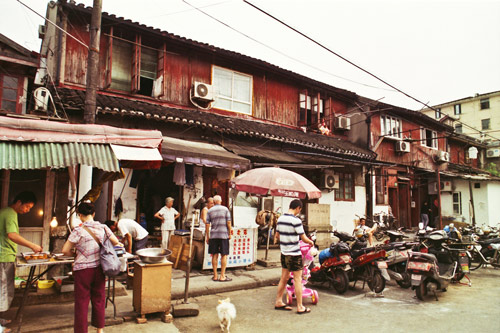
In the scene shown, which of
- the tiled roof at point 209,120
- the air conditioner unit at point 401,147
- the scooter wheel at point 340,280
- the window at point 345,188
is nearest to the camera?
the scooter wheel at point 340,280

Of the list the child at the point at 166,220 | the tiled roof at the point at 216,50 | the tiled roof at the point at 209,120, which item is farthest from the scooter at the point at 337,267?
the tiled roof at the point at 216,50

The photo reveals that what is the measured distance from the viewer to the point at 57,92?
359 inches

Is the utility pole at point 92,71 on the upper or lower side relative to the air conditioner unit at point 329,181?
upper

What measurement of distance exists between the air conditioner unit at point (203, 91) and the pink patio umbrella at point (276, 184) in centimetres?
543

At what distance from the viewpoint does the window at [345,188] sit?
16953 mm

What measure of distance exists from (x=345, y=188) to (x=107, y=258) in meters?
14.8

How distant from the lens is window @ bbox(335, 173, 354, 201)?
17.0 m

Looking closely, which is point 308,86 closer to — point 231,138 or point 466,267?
point 231,138

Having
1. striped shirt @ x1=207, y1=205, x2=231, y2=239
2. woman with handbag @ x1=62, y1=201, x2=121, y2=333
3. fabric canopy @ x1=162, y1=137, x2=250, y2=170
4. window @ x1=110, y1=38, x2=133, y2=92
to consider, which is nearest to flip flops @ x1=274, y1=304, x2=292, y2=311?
striped shirt @ x1=207, y1=205, x2=231, y2=239

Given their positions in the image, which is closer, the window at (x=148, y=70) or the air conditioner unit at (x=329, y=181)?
the window at (x=148, y=70)

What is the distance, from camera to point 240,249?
8938mm

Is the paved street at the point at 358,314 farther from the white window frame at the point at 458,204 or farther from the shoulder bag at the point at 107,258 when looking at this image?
the white window frame at the point at 458,204

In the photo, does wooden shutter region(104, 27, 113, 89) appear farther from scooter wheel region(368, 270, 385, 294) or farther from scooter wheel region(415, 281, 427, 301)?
scooter wheel region(415, 281, 427, 301)

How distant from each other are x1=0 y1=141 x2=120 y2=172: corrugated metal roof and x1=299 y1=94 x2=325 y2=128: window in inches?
500
